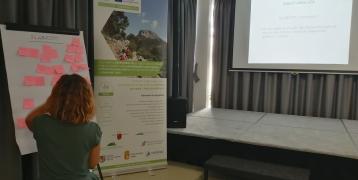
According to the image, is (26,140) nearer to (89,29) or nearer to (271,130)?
(89,29)

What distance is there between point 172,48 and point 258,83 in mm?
1338

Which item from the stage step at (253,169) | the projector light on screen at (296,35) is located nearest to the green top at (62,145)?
the stage step at (253,169)

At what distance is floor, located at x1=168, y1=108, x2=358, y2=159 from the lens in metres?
2.25

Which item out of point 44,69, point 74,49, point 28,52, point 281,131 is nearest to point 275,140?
point 281,131

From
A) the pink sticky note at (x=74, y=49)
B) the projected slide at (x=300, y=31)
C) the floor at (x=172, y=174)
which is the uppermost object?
the projected slide at (x=300, y=31)

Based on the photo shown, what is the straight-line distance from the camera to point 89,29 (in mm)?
2299

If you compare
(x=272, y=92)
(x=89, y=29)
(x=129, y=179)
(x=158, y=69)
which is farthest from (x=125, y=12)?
(x=272, y=92)

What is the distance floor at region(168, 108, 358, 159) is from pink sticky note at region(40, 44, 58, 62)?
1.28 meters

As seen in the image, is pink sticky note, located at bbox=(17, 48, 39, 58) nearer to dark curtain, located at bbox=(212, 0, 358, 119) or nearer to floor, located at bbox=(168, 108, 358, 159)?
floor, located at bbox=(168, 108, 358, 159)

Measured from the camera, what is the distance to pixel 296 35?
137 inches

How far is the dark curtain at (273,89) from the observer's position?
3459 mm

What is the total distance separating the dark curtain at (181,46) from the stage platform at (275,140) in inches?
18.6

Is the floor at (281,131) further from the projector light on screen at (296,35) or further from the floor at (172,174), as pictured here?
the projector light on screen at (296,35)

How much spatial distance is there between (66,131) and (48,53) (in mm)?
719
